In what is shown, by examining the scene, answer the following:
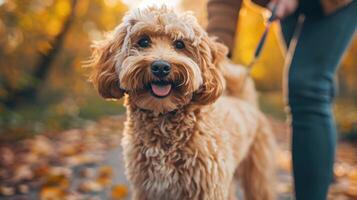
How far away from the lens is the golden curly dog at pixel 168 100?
2.37m

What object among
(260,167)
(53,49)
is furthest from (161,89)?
(53,49)

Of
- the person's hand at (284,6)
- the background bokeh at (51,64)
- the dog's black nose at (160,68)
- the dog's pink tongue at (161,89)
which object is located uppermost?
the background bokeh at (51,64)

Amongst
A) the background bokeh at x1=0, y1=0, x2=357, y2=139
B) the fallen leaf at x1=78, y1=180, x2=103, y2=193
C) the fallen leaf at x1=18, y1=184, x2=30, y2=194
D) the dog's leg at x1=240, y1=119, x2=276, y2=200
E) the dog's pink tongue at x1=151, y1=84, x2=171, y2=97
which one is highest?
the background bokeh at x1=0, y1=0, x2=357, y2=139

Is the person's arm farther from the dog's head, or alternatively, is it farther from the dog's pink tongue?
the dog's pink tongue

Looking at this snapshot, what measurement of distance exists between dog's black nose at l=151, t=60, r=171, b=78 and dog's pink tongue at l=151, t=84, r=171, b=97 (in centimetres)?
9

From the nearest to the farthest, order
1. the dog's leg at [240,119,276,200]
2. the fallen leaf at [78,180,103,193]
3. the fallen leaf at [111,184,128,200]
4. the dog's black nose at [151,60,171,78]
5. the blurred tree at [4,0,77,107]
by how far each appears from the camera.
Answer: the dog's black nose at [151,60,171,78]
the dog's leg at [240,119,276,200]
the fallen leaf at [111,184,128,200]
the fallen leaf at [78,180,103,193]
the blurred tree at [4,0,77,107]

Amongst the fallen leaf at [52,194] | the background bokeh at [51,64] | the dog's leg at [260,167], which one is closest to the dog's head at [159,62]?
the dog's leg at [260,167]

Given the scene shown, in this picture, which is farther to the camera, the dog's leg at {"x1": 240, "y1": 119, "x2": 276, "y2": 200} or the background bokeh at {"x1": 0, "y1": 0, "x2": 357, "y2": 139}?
the background bokeh at {"x1": 0, "y1": 0, "x2": 357, "y2": 139}

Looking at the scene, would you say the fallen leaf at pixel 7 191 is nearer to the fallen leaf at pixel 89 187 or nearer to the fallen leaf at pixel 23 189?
the fallen leaf at pixel 23 189

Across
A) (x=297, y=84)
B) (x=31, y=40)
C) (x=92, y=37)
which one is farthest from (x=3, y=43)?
(x=297, y=84)

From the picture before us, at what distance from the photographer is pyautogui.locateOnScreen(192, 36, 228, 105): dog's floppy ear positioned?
247 cm

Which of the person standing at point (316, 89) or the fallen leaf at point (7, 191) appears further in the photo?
the fallen leaf at point (7, 191)

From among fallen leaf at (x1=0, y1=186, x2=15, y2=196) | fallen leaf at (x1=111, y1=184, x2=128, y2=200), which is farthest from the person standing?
fallen leaf at (x1=0, y1=186, x2=15, y2=196)

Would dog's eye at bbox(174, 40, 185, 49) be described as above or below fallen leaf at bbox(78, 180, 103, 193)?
above
